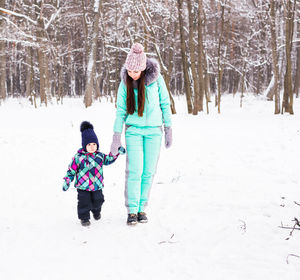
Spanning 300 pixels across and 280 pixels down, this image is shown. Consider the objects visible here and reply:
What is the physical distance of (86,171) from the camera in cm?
361

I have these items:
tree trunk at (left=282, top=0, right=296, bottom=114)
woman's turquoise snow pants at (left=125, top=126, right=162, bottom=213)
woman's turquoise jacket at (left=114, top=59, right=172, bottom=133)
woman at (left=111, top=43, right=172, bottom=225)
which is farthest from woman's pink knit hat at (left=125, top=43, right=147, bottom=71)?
tree trunk at (left=282, top=0, right=296, bottom=114)

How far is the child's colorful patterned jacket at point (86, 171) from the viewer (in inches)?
142

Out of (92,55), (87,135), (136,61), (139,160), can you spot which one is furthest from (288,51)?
(87,135)

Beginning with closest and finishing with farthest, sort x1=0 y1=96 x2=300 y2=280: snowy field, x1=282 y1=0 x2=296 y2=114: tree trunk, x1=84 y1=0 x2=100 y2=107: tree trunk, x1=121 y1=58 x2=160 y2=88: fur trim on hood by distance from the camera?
x1=0 y1=96 x2=300 y2=280: snowy field, x1=121 y1=58 x2=160 y2=88: fur trim on hood, x1=282 y1=0 x2=296 y2=114: tree trunk, x1=84 y1=0 x2=100 y2=107: tree trunk

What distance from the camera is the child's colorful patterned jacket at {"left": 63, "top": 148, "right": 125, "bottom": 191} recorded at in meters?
3.60

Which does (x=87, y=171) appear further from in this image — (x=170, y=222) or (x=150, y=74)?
(x=150, y=74)

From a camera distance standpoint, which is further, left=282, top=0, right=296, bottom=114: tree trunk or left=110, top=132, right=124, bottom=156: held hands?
left=282, top=0, right=296, bottom=114: tree trunk

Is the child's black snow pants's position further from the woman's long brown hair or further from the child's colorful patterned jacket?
the woman's long brown hair

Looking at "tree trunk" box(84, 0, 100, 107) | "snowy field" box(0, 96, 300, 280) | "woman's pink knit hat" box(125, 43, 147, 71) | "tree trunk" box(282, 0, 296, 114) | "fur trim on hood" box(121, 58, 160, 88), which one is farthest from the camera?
"tree trunk" box(84, 0, 100, 107)

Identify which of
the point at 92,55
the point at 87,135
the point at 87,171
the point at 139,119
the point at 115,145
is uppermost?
the point at 92,55

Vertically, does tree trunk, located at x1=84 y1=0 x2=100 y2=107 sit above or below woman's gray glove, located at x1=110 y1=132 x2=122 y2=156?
above

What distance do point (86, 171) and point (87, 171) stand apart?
1 cm

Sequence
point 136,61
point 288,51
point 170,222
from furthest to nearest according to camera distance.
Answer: point 288,51 < point 170,222 < point 136,61

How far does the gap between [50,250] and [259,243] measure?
81.3 inches
